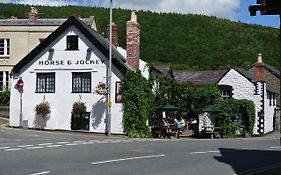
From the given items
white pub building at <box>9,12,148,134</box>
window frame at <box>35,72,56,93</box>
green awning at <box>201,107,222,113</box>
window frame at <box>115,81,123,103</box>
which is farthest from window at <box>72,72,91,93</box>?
green awning at <box>201,107,222,113</box>

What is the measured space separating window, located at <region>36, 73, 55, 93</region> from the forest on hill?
46.0 meters

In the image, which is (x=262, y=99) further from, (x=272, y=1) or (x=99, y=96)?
(x=272, y=1)

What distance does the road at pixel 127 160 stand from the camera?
597 inches

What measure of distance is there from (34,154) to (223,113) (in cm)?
1987

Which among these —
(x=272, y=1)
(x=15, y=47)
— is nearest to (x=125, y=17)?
(x=15, y=47)

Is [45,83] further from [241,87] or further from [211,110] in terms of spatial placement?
[241,87]

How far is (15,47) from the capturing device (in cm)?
4894

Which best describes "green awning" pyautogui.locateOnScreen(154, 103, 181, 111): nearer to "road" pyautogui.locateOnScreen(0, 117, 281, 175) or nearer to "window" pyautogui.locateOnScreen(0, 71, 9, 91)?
"road" pyautogui.locateOnScreen(0, 117, 281, 175)

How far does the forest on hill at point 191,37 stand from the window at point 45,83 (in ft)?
151

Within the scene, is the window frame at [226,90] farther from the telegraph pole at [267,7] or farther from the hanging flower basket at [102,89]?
the telegraph pole at [267,7]

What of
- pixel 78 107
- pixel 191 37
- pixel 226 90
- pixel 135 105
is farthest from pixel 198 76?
pixel 191 37

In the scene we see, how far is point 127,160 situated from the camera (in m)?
17.7

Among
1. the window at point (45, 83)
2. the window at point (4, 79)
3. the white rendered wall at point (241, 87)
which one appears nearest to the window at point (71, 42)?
the window at point (45, 83)

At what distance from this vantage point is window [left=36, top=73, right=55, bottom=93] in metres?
34.7
